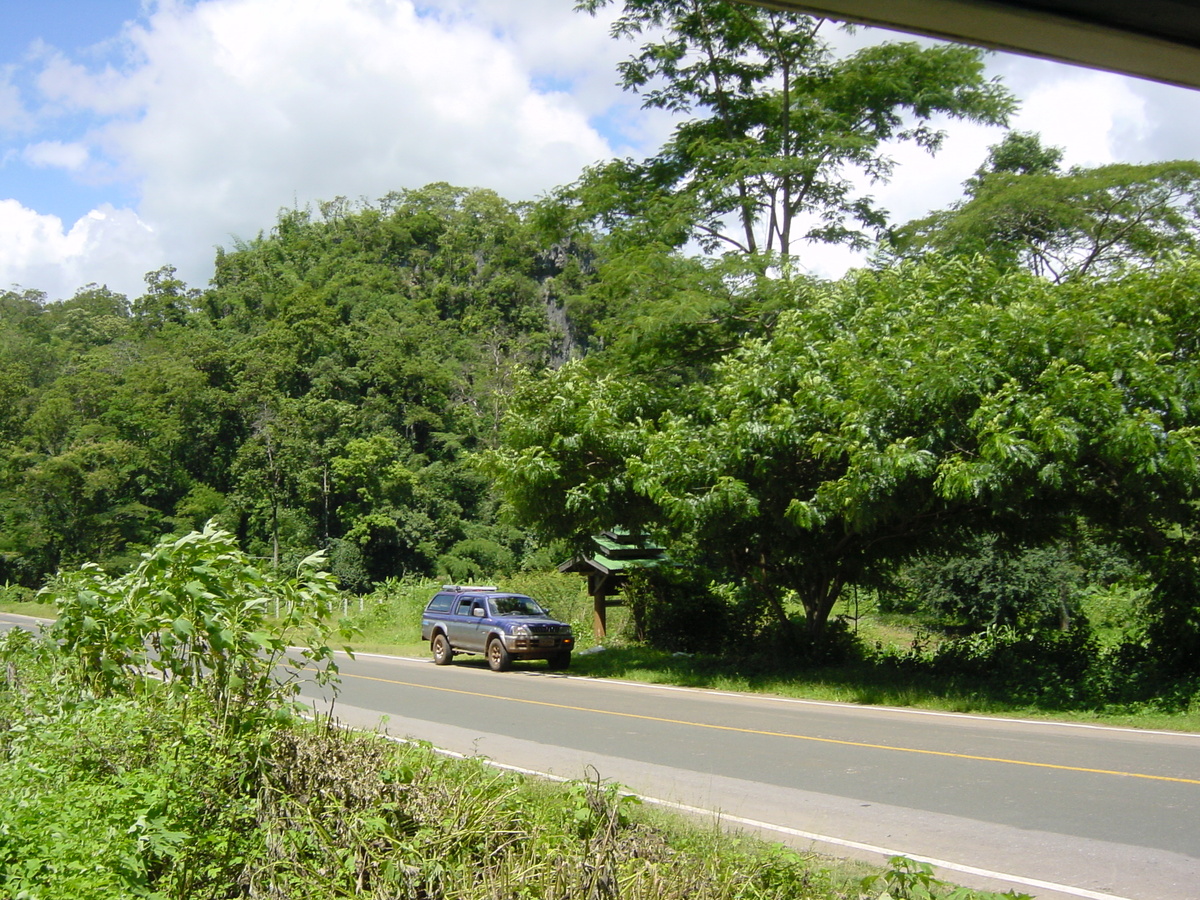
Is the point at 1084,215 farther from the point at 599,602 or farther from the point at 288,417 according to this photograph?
the point at 288,417

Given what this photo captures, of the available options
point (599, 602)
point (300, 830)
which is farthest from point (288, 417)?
point (300, 830)

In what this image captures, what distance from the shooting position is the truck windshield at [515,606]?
2273 centimetres

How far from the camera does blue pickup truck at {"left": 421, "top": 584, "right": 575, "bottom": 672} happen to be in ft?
70.7

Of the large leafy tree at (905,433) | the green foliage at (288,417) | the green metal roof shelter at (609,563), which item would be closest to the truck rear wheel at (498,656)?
the green metal roof shelter at (609,563)

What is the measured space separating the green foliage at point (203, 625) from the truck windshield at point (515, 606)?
16367 millimetres

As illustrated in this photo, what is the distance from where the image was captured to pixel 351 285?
79.6 meters

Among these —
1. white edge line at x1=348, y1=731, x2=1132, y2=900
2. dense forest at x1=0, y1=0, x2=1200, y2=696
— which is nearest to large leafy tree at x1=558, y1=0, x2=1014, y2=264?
dense forest at x1=0, y1=0, x2=1200, y2=696

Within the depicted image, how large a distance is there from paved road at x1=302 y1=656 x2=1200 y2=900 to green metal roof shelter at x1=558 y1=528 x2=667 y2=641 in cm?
758

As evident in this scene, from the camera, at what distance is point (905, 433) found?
15047mm

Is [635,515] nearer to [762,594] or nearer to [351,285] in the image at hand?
[762,594]

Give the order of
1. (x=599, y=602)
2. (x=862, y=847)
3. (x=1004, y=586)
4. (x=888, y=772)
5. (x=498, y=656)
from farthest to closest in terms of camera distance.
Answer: (x=599, y=602) < (x=1004, y=586) < (x=498, y=656) < (x=888, y=772) < (x=862, y=847)

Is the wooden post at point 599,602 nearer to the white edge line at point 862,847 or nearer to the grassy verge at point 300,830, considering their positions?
the white edge line at point 862,847

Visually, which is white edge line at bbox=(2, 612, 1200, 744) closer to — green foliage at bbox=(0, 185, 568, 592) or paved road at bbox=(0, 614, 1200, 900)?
paved road at bbox=(0, 614, 1200, 900)

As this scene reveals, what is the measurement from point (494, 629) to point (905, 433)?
10.8 metres
